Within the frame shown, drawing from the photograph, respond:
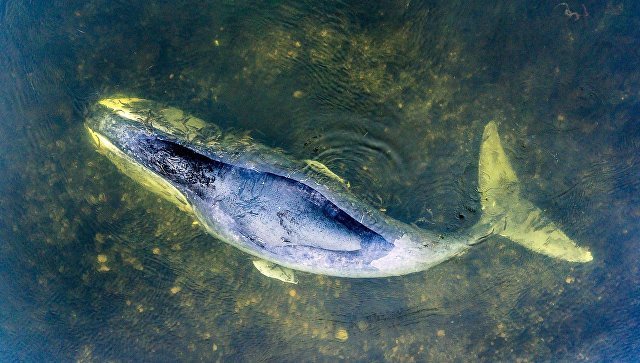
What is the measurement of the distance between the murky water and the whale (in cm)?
9

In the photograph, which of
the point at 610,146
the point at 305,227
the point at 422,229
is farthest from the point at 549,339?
the point at 305,227

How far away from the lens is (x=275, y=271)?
10.6 ft

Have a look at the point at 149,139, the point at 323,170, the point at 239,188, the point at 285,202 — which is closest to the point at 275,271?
the point at 285,202

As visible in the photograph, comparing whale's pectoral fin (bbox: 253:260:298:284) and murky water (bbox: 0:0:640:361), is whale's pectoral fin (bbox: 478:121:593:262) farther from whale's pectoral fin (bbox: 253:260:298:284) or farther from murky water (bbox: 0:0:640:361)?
whale's pectoral fin (bbox: 253:260:298:284)

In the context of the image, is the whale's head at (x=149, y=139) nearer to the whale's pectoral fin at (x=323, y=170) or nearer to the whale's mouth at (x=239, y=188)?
the whale's mouth at (x=239, y=188)

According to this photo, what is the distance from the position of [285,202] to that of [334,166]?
1.56ft

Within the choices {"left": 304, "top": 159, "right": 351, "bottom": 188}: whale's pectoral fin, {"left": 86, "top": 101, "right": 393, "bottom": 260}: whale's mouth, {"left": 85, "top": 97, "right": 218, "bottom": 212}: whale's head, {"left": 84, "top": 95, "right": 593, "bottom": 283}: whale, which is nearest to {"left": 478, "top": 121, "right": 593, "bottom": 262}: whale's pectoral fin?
{"left": 84, "top": 95, "right": 593, "bottom": 283}: whale

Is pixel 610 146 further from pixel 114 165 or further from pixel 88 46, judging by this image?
pixel 88 46

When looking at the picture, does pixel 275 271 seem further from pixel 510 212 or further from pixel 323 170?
pixel 510 212

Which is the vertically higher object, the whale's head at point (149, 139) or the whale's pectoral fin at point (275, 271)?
the whale's head at point (149, 139)

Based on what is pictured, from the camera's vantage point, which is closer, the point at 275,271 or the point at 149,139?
the point at 149,139

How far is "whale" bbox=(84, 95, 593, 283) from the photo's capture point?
9.71 feet

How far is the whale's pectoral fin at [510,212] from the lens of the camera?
125 inches

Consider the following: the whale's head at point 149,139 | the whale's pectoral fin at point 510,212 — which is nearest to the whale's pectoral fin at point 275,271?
the whale's head at point 149,139
